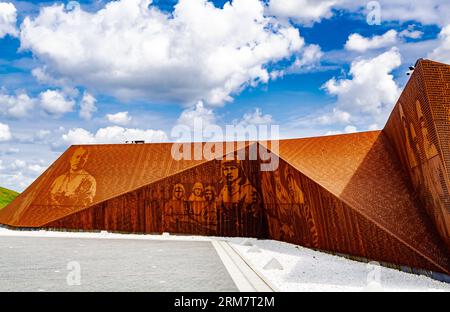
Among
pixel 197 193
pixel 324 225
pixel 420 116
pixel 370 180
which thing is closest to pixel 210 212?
pixel 197 193

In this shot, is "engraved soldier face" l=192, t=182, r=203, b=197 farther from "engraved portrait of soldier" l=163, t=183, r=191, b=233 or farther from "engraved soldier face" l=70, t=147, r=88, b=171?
"engraved soldier face" l=70, t=147, r=88, b=171

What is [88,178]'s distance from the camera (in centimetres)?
2033

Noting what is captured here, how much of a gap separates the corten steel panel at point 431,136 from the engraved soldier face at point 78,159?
16.0 meters

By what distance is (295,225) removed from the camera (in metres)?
14.3

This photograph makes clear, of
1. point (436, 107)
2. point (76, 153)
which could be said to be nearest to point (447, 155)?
point (436, 107)

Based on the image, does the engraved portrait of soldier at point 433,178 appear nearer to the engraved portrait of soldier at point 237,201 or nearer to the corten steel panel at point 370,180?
the corten steel panel at point 370,180

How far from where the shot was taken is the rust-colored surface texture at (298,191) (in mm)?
9234

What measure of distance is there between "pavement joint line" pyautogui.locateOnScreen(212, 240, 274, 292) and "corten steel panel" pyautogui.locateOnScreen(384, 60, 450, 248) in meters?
4.24

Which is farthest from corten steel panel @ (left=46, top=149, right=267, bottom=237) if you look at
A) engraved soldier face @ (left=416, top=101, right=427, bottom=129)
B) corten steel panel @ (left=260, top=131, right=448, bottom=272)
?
engraved soldier face @ (left=416, top=101, right=427, bottom=129)

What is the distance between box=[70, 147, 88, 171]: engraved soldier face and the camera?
69.0 ft

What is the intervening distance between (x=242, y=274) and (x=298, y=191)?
6.00 meters

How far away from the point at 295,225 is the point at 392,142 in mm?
4240

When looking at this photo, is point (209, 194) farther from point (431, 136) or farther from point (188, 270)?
point (431, 136)
